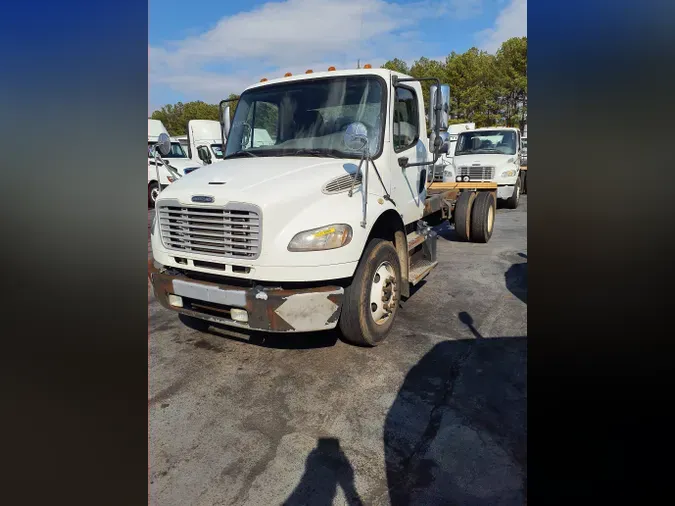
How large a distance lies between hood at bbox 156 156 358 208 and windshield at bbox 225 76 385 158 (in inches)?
9.9

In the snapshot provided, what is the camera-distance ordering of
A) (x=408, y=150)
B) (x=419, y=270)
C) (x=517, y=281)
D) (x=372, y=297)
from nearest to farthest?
(x=372, y=297)
(x=408, y=150)
(x=419, y=270)
(x=517, y=281)

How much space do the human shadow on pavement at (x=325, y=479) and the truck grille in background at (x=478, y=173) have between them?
35.3 feet

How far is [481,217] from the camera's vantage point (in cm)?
835

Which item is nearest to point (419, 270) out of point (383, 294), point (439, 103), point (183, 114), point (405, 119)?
point (383, 294)

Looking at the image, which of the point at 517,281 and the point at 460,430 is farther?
the point at 517,281


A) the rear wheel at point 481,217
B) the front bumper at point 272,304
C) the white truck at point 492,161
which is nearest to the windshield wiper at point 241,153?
the front bumper at point 272,304

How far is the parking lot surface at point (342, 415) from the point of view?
2.48 meters

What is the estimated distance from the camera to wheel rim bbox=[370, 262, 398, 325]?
4066 millimetres

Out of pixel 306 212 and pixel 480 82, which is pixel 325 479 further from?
pixel 480 82

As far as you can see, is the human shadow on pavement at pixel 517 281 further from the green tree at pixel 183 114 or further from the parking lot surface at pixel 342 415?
the green tree at pixel 183 114

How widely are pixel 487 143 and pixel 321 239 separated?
11265 mm
